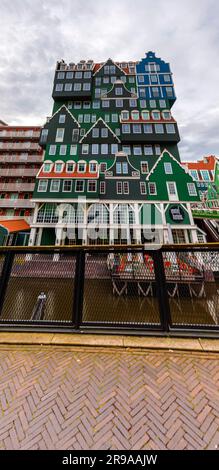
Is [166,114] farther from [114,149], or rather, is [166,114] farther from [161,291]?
[161,291]

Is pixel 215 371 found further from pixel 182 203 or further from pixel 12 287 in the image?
pixel 182 203

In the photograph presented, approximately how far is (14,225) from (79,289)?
28110mm

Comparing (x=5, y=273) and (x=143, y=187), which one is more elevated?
(x=143, y=187)

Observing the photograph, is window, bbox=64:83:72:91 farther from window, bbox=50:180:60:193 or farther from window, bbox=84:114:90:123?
window, bbox=50:180:60:193

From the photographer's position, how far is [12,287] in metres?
4.54

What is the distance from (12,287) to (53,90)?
40.9 metres

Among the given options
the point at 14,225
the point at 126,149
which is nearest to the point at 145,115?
the point at 126,149

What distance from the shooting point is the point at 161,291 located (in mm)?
4199

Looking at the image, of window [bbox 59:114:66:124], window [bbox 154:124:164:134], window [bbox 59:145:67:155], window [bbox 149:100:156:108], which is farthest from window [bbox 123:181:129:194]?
window [bbox 149:100:156:108]

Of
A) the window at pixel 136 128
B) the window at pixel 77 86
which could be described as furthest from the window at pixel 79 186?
the window at pixel 77 86

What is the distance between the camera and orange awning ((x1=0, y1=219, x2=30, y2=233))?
26344 millimetres

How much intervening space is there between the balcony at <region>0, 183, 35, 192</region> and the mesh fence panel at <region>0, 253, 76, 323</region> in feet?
105

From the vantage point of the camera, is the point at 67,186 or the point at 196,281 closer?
the point at 196,281

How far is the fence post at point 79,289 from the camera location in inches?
165
